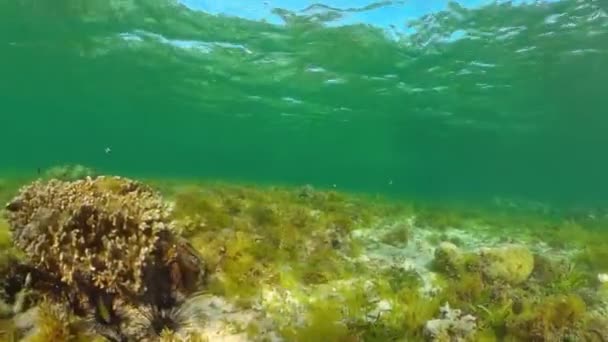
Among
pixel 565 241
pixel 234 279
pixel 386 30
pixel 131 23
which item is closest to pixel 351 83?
pixel 386 30

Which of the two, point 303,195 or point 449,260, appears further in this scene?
point 303,195

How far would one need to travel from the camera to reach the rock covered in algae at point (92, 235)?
4.77 m

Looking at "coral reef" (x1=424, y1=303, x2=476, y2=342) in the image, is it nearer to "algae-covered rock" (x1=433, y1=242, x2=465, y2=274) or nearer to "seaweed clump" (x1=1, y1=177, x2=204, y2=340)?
"algae-covered rock" (x1=433, y1=242, x2=465, y2=274)

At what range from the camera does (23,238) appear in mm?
5074

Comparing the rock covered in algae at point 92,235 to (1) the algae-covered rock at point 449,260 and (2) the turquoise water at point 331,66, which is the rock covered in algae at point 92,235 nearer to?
(1) the algae-covered rock at point 449,260

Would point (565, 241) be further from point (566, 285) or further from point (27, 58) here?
point (27, 58)

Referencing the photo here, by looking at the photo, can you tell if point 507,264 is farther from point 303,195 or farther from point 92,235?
point 92,235

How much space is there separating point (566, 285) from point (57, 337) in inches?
295

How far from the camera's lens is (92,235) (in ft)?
16.4

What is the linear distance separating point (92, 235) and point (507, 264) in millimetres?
6993

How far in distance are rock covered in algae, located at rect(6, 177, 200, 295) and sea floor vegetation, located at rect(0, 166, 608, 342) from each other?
0.6 inches

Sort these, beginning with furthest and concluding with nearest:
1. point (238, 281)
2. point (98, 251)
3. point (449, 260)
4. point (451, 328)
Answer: point (449, 260)
point (238, 281)
point (451, 328)
point (98, 251)

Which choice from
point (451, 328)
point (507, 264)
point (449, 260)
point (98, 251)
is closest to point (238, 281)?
point (98, 251)

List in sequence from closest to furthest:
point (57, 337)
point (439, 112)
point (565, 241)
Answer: point (57, 337) → point (565, 241) → point (439, 112)
